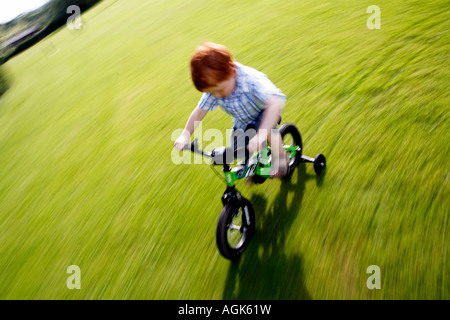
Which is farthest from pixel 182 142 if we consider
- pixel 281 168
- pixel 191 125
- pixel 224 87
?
pixel 281 168

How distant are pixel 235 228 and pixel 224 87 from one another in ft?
3.78

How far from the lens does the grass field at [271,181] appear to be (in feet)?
7.22

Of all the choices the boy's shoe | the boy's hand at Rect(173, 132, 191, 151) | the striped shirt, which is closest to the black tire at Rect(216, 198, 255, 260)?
the boy's shoe

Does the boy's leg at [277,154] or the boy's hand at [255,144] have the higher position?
the boy's hand at [255,144]

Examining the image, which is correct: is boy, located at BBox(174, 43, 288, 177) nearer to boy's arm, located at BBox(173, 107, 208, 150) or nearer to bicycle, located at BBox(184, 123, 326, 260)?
boy's arm, located at BBox(173, 107, 208, 150)

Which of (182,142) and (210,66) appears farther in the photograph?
(182,142)

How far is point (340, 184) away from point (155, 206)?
1.86m

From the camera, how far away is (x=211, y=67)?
1.83 m

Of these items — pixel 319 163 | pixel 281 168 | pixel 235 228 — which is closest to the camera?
pixel 235 228

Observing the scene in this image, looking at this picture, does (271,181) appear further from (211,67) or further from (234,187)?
(211,67)

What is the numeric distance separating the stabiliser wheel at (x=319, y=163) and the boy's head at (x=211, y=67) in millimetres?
1265

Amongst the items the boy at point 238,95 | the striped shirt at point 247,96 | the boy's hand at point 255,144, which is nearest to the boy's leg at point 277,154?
the boy at point 238,95

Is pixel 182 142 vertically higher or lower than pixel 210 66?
lower

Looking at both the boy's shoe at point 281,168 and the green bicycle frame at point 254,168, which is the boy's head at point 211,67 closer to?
the green bicycle frame at point 254,168
